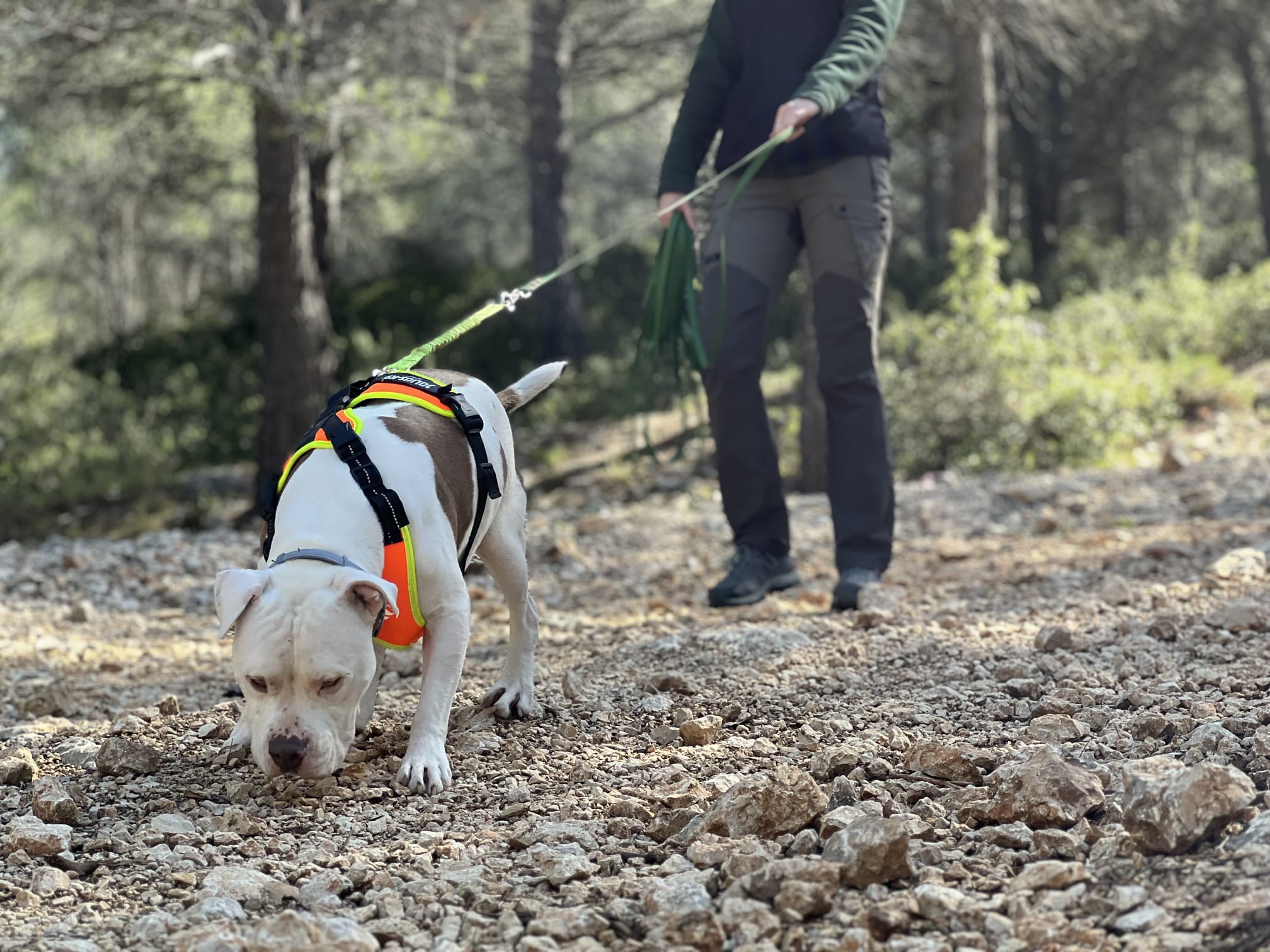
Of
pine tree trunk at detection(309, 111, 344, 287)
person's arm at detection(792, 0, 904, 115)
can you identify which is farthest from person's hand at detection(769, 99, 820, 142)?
pine tree trunk at detection(309, 111, 344, 287)

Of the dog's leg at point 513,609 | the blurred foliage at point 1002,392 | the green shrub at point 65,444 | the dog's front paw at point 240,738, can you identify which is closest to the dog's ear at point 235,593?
the dog's front paw at point 240,738

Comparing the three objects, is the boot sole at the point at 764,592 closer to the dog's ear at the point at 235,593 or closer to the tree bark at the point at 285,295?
the dog's ear at the point at 235,593

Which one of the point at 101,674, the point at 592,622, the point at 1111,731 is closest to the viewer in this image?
the point at 1111,731

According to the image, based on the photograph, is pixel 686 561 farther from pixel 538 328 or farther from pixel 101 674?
pixel 538 328

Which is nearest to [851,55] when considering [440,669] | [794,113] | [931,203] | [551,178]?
[794,113]

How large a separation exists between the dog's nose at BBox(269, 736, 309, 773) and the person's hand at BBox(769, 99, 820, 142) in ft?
8.19

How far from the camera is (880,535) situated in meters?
4.66

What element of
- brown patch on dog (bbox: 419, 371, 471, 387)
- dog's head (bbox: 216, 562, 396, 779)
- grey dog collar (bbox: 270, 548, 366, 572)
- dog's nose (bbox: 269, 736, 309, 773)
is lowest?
dog's nose (bbox: 269, 736, 309, 773)

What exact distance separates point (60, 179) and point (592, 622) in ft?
69.7

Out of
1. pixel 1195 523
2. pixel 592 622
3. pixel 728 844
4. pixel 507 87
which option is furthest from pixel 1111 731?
pixel 507 87

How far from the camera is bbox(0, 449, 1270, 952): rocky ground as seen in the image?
202cm

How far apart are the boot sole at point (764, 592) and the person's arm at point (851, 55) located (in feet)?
5.73

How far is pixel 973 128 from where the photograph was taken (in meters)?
11.7

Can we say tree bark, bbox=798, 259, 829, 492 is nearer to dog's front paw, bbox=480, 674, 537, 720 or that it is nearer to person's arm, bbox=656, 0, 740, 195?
person's arm, bbox=656, 0, 740, 195
